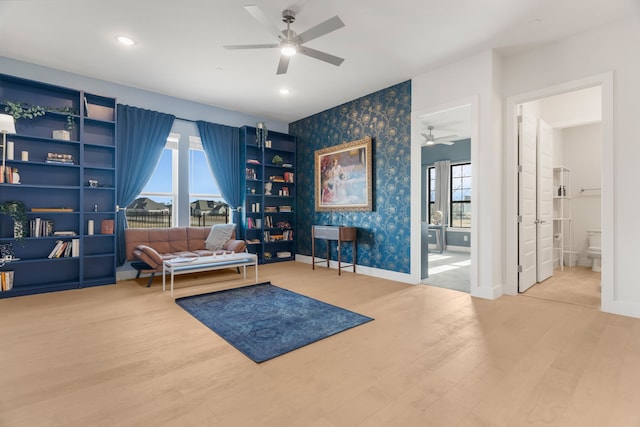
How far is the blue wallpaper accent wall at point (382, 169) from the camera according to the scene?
479 cm

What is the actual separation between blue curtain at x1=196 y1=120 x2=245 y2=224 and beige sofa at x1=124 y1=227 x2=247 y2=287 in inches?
31.7

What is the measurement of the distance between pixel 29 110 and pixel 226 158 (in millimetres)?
2856

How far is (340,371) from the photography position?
2.10m

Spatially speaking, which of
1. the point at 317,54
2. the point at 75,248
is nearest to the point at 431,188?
the point at 317,54

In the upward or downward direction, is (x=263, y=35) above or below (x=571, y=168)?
above

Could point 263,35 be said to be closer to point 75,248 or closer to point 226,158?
point 226,158

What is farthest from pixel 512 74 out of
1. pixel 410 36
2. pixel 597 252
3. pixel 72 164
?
pixel 72 164

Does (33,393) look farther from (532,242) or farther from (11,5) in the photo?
(532,242)

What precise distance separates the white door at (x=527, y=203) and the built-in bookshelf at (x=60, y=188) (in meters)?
5.91

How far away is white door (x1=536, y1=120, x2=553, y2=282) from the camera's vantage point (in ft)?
14.9

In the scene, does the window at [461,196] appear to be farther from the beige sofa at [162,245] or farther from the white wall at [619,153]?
the beige sofa at [162,245]

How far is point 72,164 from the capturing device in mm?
4297

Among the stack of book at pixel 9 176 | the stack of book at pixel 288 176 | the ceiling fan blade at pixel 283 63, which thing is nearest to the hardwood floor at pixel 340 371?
the stack of book at pixel 9 176

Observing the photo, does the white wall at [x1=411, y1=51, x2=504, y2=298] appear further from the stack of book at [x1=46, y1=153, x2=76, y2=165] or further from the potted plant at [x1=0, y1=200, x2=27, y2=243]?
the potted plant at [x1=0, y1=200, x2=27, y2=243]
